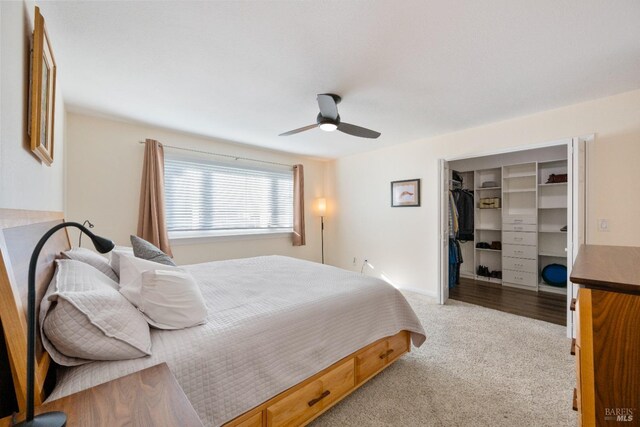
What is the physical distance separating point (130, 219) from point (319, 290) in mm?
2842

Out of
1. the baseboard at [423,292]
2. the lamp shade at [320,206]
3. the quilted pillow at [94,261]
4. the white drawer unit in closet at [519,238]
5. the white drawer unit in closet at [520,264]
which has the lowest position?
→ the baseboard at [423,292]

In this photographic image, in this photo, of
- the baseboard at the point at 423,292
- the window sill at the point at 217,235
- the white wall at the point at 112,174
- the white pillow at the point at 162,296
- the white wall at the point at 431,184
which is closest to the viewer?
the white pillow at the point at 162,296

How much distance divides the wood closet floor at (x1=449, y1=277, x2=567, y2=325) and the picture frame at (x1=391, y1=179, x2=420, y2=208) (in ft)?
5.18

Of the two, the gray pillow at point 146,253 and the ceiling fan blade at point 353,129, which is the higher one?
the ceiling fan blade at point 353,129

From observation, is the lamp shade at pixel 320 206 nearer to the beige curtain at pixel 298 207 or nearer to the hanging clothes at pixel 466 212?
the beige curtain at pixel 298 207

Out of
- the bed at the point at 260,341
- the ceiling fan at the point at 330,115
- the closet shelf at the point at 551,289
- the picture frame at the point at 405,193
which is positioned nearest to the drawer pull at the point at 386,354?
the bed at the point at 260,341

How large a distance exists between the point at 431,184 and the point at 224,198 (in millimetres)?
3216

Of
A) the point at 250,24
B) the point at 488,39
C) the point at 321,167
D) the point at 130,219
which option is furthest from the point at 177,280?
the point at 321,167

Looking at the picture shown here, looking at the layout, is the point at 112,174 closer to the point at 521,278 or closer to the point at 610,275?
the point at 610,275

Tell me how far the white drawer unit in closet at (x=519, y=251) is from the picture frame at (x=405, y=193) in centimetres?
200

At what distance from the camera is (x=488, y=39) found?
177 centimetres

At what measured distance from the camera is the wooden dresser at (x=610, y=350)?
79cm

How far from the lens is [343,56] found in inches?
77.3

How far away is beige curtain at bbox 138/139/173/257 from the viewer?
3.38 m
